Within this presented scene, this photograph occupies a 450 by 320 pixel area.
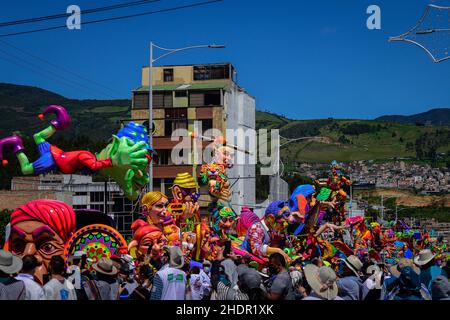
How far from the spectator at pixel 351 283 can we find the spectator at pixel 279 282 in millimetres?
1225

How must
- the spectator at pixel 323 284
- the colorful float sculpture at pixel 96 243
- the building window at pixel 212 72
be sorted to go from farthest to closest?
1. the building window at pixel 212 72
2. the colorful float sculpture at pixel 96 243
3. the spectator at pixel 323 284

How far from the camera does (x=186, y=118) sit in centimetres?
6538

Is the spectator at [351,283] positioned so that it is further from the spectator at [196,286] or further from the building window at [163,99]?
the building window at [163,99]

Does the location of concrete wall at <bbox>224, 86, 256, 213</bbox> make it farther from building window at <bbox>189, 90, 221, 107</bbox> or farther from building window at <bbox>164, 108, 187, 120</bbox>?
building window at <bbox>164, 108, 187, 120</bbox>

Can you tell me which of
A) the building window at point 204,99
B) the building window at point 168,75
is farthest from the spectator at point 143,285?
the building window at point 168,75

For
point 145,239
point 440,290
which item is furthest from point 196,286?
point 145,239

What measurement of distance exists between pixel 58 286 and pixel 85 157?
316 inches

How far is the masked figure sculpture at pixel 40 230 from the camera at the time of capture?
13.0 meters

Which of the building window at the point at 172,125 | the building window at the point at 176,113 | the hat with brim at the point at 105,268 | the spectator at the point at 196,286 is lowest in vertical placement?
the spectator at the point at 196,286

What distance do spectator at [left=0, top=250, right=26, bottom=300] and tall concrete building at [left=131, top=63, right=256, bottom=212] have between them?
52.2 metres

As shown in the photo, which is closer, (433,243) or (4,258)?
(4,258)

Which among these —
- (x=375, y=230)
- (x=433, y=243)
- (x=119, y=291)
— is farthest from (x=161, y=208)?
(x=433, y=243)
